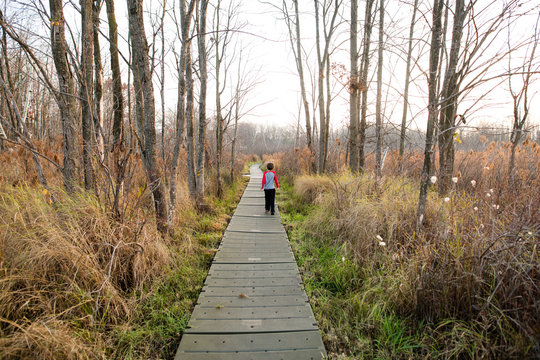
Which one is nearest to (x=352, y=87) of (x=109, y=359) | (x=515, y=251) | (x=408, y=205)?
(x=408, y=205)

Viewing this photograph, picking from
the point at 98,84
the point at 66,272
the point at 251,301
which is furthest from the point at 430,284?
the point at 98,84

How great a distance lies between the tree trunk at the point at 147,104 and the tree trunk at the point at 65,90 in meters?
0.88

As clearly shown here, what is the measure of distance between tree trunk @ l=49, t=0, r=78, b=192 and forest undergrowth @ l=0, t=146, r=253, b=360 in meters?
0.37

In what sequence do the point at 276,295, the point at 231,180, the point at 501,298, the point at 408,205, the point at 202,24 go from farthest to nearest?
the point at 231,180 → the point at 202,24 → the point at 408,205 → the point at 276,295 → the point at 501,298

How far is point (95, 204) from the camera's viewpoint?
3117mm

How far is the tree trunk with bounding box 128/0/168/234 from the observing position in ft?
11.6

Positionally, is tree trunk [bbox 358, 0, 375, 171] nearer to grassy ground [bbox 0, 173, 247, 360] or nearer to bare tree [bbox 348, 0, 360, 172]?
bare tree [bbox 348, 0, 360, 172]

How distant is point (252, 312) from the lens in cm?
264

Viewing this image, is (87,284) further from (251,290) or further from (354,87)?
(354,87)

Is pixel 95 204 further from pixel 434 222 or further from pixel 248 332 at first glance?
pixel 434 222

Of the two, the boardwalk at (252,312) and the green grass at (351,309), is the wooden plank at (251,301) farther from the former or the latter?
the green grass at (351,309)

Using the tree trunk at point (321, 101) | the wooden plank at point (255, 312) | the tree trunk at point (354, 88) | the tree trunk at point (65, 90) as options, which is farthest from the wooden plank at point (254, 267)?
the tree trunk at point (321, 101)

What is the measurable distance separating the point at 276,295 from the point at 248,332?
677mm

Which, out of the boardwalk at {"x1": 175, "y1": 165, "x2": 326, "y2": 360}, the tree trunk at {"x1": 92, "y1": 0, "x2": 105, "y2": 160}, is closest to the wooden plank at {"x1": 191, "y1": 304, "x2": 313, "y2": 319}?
the boardwalk at {"x1": 175, "y1": 165, "x2": 326, "y2": 360}
